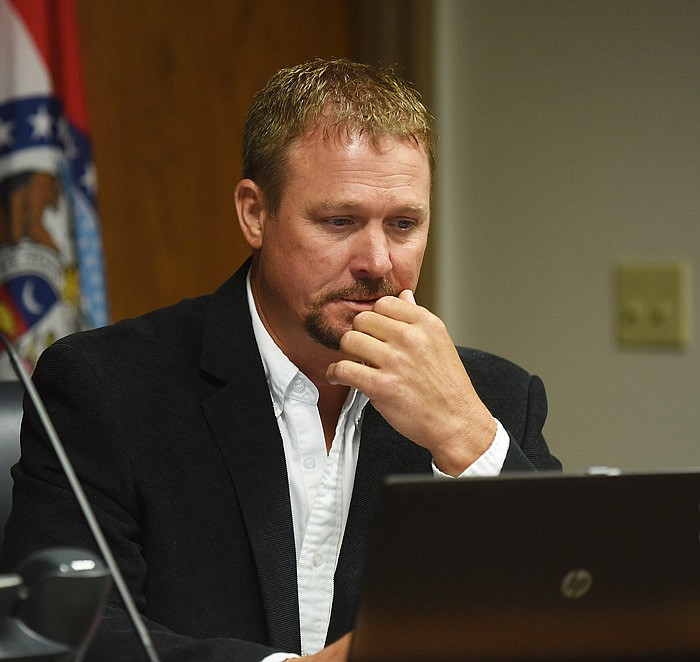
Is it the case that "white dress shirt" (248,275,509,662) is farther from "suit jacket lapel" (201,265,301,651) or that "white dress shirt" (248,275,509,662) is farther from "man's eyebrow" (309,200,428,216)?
"man's eyebrow" (309,200,428,216)

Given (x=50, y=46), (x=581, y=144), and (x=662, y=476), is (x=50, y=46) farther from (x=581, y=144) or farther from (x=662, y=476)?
(x=662, y=476)

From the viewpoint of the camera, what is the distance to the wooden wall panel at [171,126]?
263 cm

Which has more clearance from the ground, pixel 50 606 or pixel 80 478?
pixel 50 606

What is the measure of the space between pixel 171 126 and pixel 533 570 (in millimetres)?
2006

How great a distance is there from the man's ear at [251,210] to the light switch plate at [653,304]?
1256 mm

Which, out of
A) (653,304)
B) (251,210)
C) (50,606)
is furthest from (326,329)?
(653,304)

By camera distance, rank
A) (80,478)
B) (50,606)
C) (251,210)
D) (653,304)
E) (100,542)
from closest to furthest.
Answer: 1. (50,606)
2. (100,542)
3. (80,478)
4. (251,210)
5. (653,304)

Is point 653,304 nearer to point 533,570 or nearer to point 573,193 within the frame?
point 573,193

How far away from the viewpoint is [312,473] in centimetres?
153

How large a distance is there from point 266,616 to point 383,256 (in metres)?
0.49

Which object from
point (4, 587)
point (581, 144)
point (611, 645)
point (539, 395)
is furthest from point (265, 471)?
point (581, 144)

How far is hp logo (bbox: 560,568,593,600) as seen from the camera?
980 millimetres

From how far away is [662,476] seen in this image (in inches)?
38.6

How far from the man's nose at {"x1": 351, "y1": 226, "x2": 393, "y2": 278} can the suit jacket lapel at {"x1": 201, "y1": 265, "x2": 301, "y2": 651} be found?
20 centimetres
